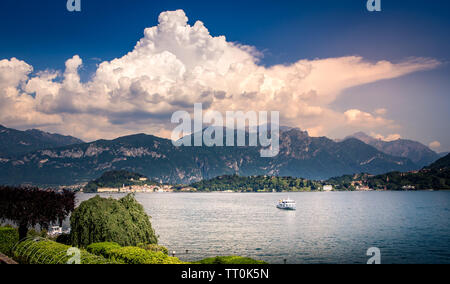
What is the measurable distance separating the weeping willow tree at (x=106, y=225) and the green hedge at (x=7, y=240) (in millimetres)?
6279

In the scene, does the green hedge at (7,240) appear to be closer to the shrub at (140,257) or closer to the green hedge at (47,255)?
the green hedge at (47,255)

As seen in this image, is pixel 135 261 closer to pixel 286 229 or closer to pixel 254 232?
pixel 254 232

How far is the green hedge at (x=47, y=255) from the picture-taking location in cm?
2385

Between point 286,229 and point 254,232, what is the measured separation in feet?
40.8

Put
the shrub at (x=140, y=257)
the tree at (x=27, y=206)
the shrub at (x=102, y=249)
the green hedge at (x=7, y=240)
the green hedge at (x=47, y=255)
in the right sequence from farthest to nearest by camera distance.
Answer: the tree at (x=27, y=206) < the green hedge at (x=7, y=240) < the shrub at (x=102, y=249) < the shrub at (x=140, y=257) < the green hedge at (x=47, y=255)

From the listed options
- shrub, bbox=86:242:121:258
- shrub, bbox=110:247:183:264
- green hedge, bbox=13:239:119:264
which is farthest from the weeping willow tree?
shrub, bbox=110:247:183:264

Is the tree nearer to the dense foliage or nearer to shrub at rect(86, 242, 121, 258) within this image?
shrub at rect(86, 242, 121, 258)

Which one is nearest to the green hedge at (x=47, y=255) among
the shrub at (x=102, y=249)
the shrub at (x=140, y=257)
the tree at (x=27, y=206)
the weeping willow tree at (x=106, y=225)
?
the shrub at (x=140, y=257)

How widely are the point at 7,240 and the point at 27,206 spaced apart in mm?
12746

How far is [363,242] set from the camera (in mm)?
71812
